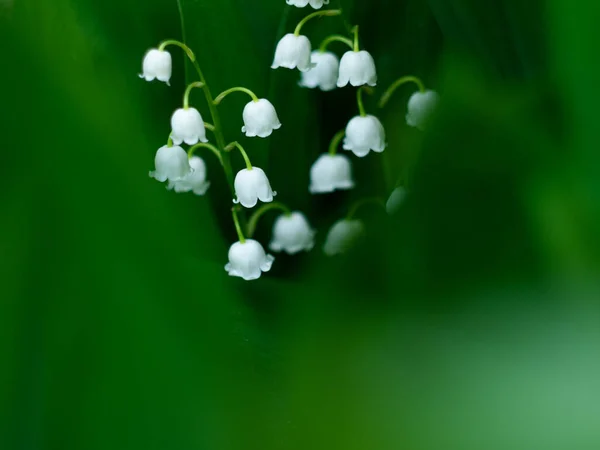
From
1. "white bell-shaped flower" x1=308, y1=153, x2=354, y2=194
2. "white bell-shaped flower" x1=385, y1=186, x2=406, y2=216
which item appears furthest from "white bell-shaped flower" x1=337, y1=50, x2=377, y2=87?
"white bell-shaped flower" x1=385, y1=186, x2=406, y2=216

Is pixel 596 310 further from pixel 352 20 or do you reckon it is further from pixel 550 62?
pixel 352 20

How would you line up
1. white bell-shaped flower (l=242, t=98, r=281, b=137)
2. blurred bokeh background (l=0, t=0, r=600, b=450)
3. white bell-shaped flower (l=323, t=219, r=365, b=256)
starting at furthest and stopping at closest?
white bell-shaped flower (l=242, t=98, r=281, b=137), white bell-shaped flower (l=323, t=219, r=365, b=256), blurred bokeh background (l=0, t=0, r=600, b=450)

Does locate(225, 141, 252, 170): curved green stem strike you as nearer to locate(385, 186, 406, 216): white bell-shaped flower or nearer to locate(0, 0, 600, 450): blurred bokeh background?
locate(0, 0, 600, 450): blurred bokeh background

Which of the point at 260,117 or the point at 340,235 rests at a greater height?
the point at 260,117

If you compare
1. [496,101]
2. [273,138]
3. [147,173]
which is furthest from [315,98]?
[496,101]

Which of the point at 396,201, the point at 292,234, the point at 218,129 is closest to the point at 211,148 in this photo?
the point at 218,129

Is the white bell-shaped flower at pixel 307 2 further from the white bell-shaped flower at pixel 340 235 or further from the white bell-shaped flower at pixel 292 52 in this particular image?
the white bell-shaped flower at pixel 340 235

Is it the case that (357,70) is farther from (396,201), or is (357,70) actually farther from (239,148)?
(396,201)
